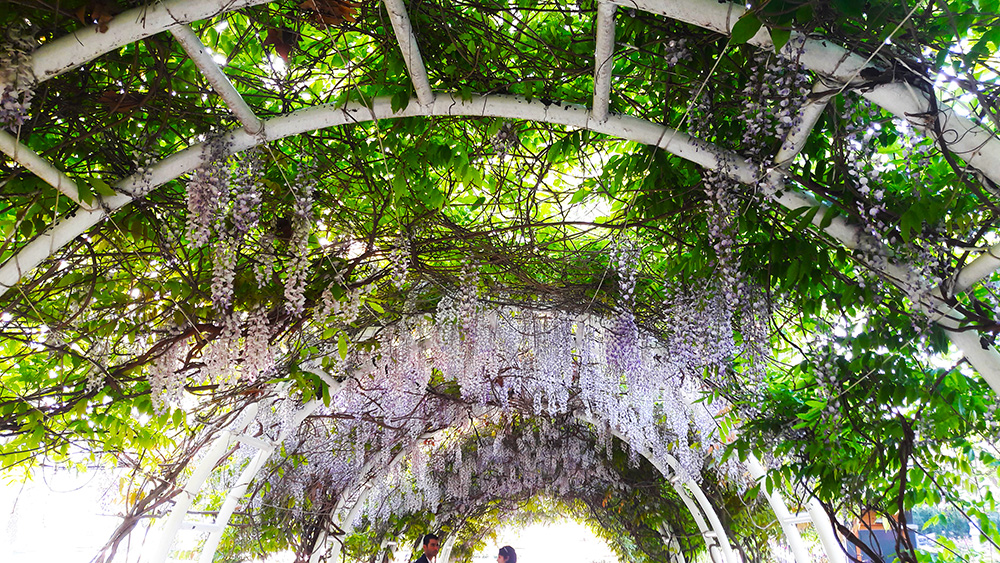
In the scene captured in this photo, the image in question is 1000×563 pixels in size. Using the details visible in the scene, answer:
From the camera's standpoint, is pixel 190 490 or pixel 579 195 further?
pixel 190 490

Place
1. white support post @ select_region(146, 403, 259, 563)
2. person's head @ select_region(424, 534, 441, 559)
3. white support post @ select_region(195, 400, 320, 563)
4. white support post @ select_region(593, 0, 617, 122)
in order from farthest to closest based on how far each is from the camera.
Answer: person's head @ select_region(424, 534, 441, 559)
white support post @ select_region(195, 400, 320, 563)
white support post @ select_region(146, 403, 259, 563)
white support post @ select_region(593, 0, 617, 122)

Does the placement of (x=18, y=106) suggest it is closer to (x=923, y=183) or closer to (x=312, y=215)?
(x=312, y=215)

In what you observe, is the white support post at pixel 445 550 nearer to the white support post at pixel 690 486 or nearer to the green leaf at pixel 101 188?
the white support post at pixel 690 486

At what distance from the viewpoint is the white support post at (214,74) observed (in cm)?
152

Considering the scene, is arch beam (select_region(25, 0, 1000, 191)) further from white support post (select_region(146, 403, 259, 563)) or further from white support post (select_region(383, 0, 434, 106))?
white support post (select_region(146, 403, 259, 563))

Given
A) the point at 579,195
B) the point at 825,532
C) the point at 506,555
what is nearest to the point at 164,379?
the point at 579,195

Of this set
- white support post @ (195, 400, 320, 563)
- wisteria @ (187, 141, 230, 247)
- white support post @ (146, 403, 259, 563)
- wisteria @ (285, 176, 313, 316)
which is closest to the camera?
wisteria @ (187, 141, 230, 247)

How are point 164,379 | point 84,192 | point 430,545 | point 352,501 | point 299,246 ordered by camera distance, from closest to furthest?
1. point 84,192
2. point 299,246
3. point 164,379
4. point 430,545
5. point 352,501

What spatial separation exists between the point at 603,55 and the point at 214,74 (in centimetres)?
99

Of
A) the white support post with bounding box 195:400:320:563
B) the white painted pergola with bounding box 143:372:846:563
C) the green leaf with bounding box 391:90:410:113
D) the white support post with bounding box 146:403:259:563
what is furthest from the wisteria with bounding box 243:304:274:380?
the green leaf with bounding box 391:90:410:113

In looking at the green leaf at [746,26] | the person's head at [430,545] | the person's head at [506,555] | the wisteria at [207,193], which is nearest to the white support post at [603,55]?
the green leaf at [746,26]

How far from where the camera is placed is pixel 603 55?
5.44ft

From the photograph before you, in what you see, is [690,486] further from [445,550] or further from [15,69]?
[445,550]

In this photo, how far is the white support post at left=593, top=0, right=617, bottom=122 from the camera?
1.54m
